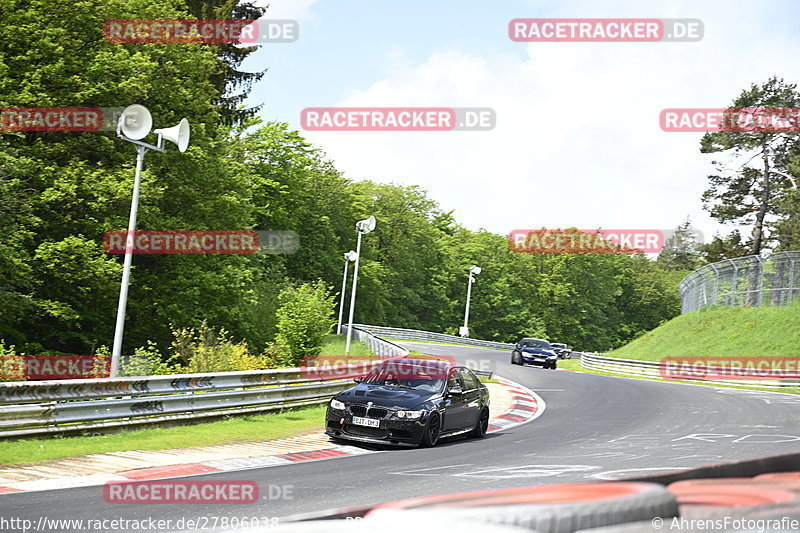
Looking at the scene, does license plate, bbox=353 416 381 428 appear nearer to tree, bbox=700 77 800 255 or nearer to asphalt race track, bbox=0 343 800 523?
asphalt race track, bbox=0 343 800 523

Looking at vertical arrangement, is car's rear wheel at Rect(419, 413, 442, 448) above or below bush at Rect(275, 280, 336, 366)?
below

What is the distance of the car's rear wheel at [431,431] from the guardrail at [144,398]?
169 inches

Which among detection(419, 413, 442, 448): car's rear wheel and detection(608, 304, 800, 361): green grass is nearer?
detection(419, 413, 442, 448): car's rear wheel

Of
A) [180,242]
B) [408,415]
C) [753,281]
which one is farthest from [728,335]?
[408,415]

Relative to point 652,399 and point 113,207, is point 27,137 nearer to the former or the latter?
point 113,207

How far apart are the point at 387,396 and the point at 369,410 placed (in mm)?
561

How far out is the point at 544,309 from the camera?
10550cm

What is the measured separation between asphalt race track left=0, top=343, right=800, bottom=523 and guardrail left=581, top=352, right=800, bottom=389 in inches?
358

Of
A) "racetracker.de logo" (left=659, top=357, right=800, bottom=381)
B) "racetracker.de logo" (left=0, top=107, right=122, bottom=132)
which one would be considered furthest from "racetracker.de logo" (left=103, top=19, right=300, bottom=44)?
"racetracker.de logo" (left=659, top=357, right=800, bottom=381)

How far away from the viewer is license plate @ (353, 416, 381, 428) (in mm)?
13812

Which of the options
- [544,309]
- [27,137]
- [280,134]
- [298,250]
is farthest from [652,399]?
[544,309]

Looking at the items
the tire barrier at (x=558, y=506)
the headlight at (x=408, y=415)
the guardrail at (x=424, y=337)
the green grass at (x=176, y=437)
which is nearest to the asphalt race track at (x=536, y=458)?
the headlight at (x=408, y=415)

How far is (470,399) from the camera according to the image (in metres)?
15.8

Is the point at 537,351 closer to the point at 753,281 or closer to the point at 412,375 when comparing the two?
the point at 753,281
